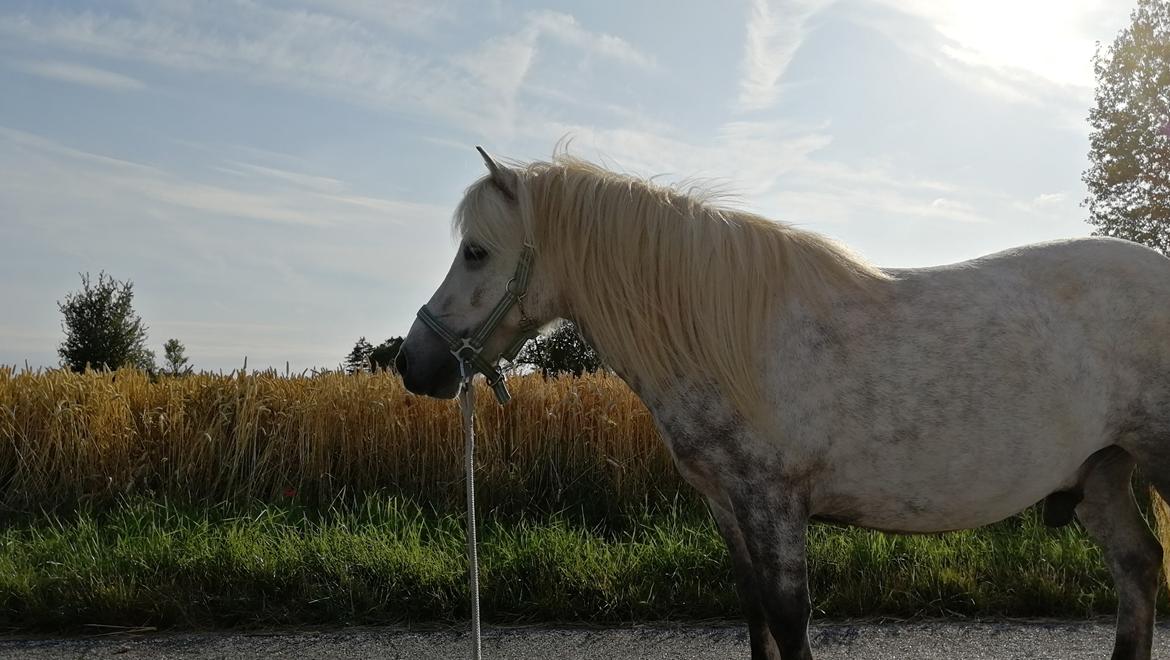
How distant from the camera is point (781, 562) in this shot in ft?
9.15

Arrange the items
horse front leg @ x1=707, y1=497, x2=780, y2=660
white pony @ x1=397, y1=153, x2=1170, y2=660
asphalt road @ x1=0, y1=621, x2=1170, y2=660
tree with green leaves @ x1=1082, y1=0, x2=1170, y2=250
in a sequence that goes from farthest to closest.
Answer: tree with green leaves @ x1=1082, y1=0, x2=1170, y2=250 → asphalt road @ x1=0, y1=621, x2=1170, y2=660 → horse front leg @ x1=707, y1=497, x2=780, y2=660 → white pony @ x1=397, y1=153, x2=1170, y2=660

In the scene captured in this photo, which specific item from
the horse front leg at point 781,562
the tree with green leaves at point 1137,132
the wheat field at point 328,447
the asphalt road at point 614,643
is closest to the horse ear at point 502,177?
the horse front leg at point 781,562

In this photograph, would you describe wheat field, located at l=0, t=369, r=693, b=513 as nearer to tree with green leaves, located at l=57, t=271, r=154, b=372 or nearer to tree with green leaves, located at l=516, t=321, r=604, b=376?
tree with green leaves, located at l=516, t=321, r=604, b=376

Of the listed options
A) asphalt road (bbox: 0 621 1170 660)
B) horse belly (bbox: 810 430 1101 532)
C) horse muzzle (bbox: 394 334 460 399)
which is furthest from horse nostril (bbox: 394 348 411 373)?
asphalt road (bbox: 0 621 1170 660)

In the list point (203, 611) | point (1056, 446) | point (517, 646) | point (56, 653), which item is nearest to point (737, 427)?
point (1056, 446)

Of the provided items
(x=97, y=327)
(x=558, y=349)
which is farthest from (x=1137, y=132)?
(x=97, y=327)

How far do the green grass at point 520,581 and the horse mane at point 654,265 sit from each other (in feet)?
7.43

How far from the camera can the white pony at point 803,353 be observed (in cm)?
291

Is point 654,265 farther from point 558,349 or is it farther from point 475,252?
point 558,349

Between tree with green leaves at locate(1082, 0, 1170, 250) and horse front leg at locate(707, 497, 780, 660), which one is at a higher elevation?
tree with green leaves at locate(1082, 0, 1170, 250)

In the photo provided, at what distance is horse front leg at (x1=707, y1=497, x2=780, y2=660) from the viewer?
128 inches

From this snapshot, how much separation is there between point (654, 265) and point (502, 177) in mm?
682

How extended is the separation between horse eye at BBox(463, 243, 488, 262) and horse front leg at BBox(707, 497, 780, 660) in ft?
4.26

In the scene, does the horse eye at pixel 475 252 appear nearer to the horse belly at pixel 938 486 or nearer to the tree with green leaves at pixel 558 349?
the tree with green leaves at pixel 558 349
